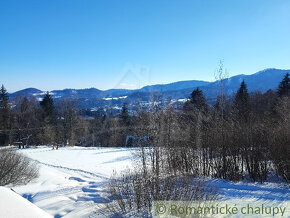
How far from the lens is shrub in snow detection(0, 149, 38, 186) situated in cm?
1160

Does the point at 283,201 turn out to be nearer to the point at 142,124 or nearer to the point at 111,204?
the point at 111,204

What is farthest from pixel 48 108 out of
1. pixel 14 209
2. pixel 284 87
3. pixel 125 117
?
pixel 14 209

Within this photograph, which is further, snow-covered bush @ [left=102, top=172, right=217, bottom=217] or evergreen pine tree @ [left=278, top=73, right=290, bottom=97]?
evergreen pine tree @ [left=278, top=73, right=290, bottom=97]

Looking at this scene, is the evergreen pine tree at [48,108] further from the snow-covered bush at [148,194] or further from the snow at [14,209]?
the snow at [14,209]

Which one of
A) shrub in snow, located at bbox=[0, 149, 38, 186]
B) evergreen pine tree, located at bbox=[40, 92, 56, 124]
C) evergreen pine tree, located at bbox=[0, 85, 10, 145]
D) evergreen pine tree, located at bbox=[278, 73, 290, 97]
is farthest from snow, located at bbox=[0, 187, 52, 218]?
evergreen pine tree, located at bbox=[40, 92, 56, 124]

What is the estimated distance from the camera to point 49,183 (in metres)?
12.3

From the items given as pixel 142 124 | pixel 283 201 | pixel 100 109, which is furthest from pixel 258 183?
pixel 100 109

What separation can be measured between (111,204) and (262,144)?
23.1 feet

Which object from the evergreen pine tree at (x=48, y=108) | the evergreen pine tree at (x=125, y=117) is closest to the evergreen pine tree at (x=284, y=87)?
the evergreen pine tree at (x=125, y=117)

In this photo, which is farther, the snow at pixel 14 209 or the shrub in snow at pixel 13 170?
the shrub in snow at pixel 13 170

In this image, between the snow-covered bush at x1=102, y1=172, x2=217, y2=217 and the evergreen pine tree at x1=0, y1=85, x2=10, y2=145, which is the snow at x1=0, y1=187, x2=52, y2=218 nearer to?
the snow-covered bush at x1=102, y1=172, x2=217, y2=217

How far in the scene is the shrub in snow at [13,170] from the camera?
11602mm

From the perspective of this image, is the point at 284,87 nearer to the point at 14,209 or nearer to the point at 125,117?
the point at 125,117

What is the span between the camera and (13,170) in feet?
39.3
